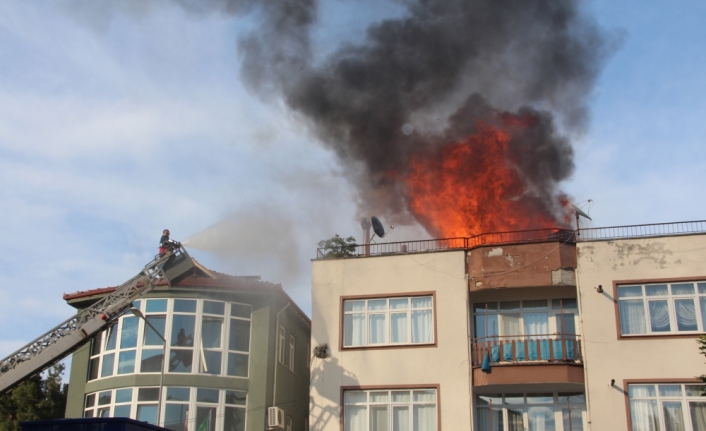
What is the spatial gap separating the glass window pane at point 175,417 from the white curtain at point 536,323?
1170 cm

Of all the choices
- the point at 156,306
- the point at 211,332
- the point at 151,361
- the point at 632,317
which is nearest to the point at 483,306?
the point at 632,317

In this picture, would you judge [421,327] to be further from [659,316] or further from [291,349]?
[659,316]

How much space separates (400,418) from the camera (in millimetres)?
27250

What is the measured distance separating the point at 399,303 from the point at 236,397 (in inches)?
252

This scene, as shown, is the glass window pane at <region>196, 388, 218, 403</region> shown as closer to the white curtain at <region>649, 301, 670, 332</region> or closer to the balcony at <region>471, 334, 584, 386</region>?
the balcony at <region>471, 334, 584, 386</region>

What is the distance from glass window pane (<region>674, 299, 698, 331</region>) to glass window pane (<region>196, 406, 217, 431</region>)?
15220 mm

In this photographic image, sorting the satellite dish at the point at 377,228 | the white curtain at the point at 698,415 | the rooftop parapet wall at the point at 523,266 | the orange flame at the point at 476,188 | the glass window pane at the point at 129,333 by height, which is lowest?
the white curtain at the point at 698,415

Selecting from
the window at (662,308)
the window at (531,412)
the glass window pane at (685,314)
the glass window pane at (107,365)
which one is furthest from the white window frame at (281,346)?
the glass window pane at (685,314)

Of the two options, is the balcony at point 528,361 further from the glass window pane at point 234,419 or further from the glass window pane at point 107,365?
the glass window pane at point 107,365

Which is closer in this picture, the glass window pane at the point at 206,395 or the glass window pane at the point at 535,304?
the glass window pane at the point at 206,395

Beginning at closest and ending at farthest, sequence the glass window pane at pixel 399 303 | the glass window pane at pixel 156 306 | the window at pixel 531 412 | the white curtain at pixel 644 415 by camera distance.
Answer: the white curtain at pixel 644 415
the window at pixel 531 412
the glass window pane at pixel 399 303
the glass window pane at pixel 156 306

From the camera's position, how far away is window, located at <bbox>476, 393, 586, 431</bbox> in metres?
27.2

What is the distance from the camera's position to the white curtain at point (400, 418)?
1069 inches

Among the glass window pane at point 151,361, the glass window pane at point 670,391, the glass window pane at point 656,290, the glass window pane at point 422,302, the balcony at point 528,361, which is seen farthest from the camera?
the glass window pane at point 422,302
